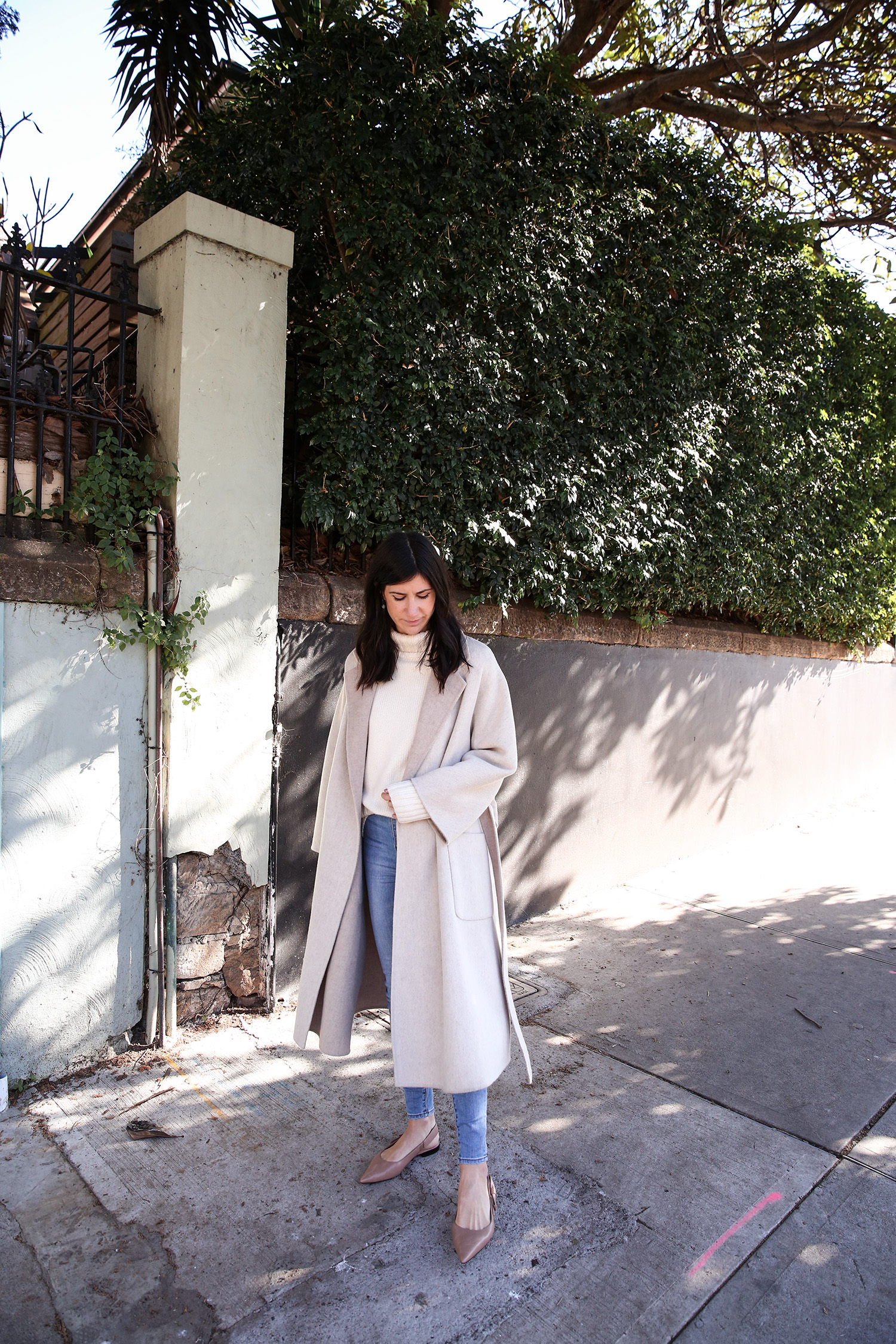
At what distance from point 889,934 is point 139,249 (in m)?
5.55

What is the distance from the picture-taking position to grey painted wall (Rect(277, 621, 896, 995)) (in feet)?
12.5

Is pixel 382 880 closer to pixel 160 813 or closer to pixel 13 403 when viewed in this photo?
pixel 160 813

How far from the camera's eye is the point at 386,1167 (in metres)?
2.64

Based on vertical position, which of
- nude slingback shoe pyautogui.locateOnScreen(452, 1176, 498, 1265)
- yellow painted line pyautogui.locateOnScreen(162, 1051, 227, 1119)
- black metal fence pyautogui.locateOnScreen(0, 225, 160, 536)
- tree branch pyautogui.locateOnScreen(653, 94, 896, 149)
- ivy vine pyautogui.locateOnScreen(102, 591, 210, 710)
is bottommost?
yellow painted line pyautogui.locateOnScreen(162, 1051, 227, 1119)

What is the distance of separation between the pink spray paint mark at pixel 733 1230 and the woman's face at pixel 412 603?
1.92 meters

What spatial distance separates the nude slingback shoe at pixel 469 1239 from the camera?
2.29 m

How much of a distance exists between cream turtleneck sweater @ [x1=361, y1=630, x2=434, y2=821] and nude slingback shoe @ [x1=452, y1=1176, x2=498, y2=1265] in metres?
1.16

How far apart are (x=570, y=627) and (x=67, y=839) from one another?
10.5 feet

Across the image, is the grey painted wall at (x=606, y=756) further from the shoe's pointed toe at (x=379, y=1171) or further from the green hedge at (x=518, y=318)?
the shoe's pointed toe at (x=379, y=1171)

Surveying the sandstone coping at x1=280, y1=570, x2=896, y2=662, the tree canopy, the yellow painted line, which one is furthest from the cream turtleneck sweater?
the tree canopy

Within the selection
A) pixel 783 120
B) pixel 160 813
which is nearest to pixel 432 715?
pixel 160 813

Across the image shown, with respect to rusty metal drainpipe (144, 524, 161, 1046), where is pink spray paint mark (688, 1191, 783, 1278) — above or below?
below

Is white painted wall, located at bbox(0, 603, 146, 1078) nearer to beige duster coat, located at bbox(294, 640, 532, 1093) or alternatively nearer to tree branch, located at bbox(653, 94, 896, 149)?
beige duster coat, located at bbox(294, 640, 532, 1093)

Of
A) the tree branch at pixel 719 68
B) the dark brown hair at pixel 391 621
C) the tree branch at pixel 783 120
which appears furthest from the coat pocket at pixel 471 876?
the tree branch at pixel 783 120
